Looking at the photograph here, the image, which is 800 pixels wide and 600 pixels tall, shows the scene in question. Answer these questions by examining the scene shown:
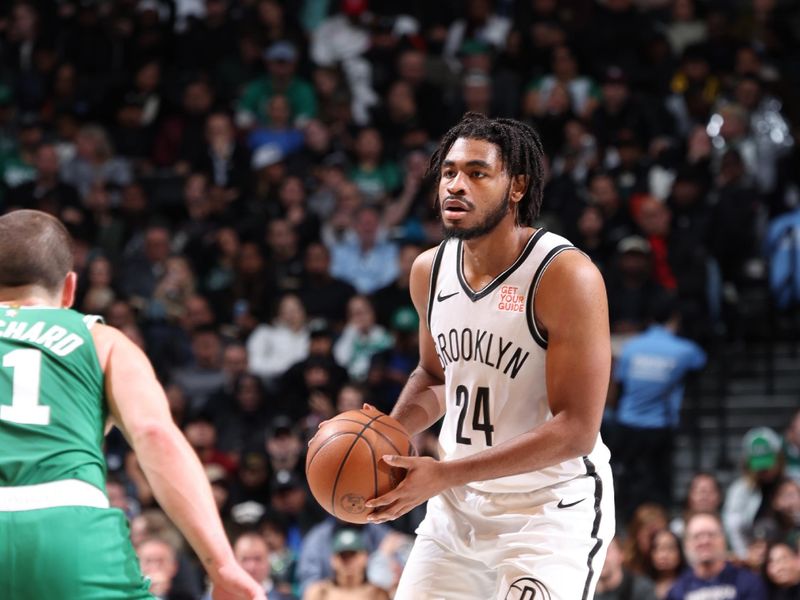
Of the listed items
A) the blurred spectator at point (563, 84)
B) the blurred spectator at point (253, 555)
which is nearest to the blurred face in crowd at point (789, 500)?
the blurred spectator at point (253, 555)

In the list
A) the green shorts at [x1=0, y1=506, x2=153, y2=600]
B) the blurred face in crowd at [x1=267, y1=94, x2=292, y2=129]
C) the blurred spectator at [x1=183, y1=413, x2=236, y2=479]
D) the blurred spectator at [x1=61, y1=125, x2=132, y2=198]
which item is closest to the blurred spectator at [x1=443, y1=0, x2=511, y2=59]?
the blurred face in crowd at [x1=267, y1=94, x2=292, y2=129]

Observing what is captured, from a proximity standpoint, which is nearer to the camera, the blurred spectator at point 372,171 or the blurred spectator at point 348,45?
the blurred spectator at point 372,171

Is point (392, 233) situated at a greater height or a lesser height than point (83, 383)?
greater

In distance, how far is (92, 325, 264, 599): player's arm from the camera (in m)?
3.57

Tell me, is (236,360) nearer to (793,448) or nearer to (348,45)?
(793,448)

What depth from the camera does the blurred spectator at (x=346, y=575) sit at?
883 centimetres

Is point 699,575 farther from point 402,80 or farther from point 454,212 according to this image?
point 402,80

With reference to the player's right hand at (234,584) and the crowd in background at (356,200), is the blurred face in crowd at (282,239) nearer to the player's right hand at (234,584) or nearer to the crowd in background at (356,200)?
the crowd in background at (356,200)

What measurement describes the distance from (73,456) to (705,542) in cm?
601

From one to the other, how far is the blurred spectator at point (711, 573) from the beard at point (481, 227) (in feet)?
15.2

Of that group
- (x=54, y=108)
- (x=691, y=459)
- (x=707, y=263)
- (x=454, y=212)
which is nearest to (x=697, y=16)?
(x=707, y=263)

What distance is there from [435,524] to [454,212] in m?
1.08

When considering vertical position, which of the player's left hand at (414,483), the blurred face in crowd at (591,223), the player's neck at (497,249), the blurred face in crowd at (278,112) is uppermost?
the blurred face in crowd at (278,112)

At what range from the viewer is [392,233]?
1275 cm
